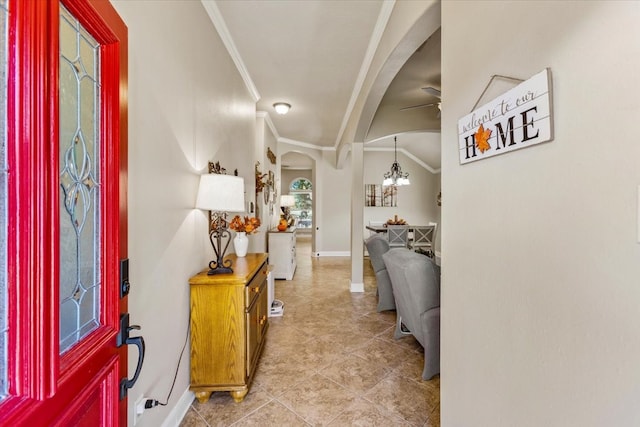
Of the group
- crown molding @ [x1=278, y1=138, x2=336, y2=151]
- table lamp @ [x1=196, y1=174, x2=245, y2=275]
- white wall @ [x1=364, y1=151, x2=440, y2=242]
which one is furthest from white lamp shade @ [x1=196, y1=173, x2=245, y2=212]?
white wall @ [x1=364, y1=151, x2=440, y2=242]

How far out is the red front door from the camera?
1.93 feet

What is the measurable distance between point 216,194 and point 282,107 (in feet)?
10.0

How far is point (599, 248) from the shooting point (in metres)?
0.69

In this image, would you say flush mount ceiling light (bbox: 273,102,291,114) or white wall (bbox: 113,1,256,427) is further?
flush mount ceiling light (bbox: 273,102,291,114)

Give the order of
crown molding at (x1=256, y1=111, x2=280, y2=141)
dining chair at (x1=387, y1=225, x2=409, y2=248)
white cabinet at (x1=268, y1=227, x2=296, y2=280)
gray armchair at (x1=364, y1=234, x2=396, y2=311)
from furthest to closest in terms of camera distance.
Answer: white cabinet at (x1=268, y1=227, x2=296, y2=280) < dining chair at (x1=387, y1=225, x2=409, y2=248) < crown molding at (x1=256, y1=111, x2=280, y2=141) < gray armchair at (x1=364, y1=234, x2=396, y2=311)

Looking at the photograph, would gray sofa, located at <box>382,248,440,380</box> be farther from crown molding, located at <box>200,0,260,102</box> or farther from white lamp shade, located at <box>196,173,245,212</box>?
crown molding, located at <box>200,0,260,102</box>

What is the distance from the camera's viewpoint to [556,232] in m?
0.81

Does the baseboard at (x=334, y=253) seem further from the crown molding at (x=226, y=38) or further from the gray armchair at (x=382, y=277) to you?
the crown molding at (x=226, y=38)

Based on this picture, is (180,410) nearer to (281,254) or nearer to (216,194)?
(216,194)

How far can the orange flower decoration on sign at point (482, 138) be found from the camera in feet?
3.57

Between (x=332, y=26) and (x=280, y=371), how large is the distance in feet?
9.74

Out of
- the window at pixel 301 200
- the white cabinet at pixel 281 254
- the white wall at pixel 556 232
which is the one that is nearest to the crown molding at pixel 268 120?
the white cabinet at pixel 281 254

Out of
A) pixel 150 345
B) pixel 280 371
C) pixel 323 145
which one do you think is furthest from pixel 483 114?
pixel 323 145

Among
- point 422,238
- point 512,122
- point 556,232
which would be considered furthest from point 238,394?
point 422,238
